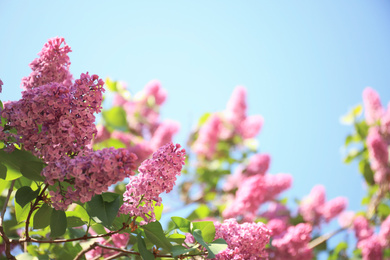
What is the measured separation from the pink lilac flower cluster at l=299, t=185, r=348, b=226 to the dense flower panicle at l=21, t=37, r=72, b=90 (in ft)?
9.05

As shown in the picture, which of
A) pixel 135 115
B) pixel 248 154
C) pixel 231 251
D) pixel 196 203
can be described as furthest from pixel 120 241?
pixel 248 154

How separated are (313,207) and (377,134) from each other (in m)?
0.90

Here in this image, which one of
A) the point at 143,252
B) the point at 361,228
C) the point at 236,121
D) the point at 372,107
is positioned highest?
the point at 236,121

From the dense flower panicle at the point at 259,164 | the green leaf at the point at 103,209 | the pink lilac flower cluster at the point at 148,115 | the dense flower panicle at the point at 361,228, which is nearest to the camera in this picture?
the green leaf at the point at 103,209

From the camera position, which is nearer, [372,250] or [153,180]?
[153,180]

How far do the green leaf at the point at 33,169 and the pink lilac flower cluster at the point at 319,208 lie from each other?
2876mm

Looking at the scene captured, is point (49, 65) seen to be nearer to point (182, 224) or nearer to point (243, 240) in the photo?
point (182, 224)

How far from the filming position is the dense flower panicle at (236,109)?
14.1ft

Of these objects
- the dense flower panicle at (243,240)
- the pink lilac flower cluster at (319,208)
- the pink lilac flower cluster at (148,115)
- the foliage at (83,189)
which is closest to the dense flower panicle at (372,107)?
the pink lilac flower cluster at (319,208)

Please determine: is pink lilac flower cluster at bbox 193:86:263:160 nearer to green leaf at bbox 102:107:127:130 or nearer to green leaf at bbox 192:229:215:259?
green leaf at bbox 102:107:127:130

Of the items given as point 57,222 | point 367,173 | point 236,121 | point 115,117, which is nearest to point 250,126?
point 236,121

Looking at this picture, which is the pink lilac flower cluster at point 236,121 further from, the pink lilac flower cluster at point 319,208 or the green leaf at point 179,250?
the green leaf at point 179,250

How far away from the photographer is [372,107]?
4109 millimetres

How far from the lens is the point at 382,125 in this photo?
3996mm
